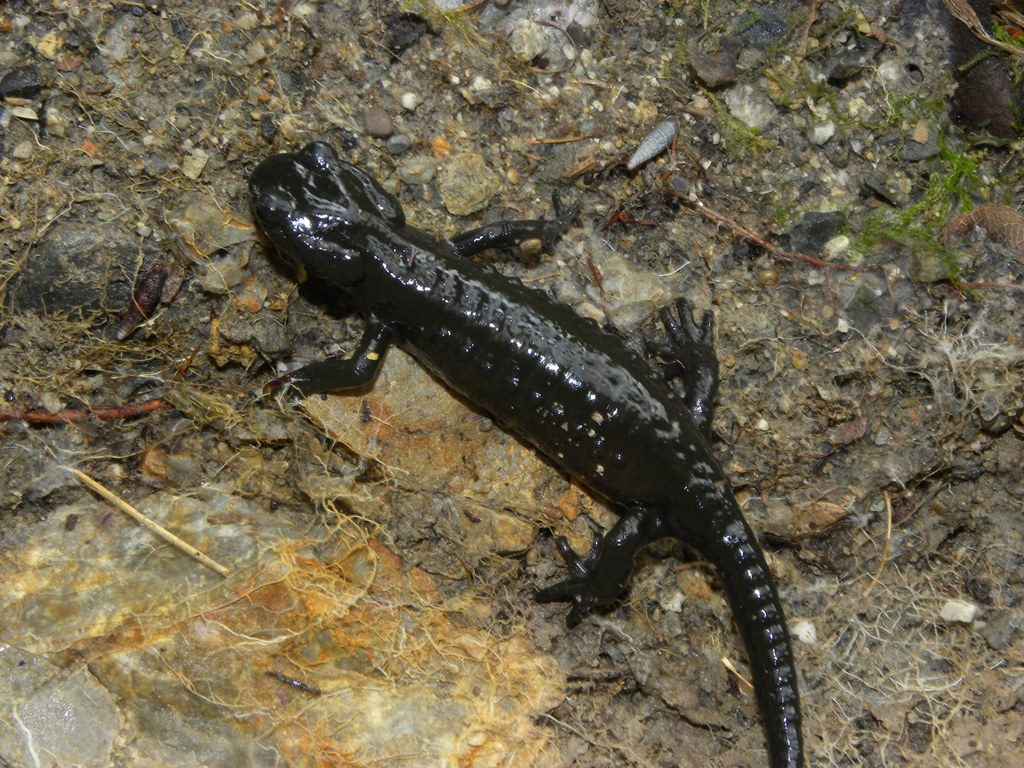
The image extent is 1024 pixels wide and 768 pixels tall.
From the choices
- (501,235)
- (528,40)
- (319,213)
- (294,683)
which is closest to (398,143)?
(319,213)

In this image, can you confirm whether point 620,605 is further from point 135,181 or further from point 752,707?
point 135,181

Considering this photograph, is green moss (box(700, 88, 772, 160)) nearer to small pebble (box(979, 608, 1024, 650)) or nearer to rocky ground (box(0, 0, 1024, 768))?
rocky ground (box(0, 0, 1024, 768))

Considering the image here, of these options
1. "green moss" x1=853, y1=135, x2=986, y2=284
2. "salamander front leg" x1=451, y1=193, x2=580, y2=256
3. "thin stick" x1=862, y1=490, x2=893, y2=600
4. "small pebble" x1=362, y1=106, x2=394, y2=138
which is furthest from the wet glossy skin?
"green moss" x1=853, y1=135, x2=986, y2=284

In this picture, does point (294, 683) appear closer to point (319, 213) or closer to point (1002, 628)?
point (319, 213)

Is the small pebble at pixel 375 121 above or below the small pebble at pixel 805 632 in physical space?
above

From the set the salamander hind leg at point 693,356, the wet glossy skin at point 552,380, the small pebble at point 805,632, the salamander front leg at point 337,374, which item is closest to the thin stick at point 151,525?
the salamander front leg at point 337,374

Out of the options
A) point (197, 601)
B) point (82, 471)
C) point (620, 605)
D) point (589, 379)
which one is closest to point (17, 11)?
point (82, 471)

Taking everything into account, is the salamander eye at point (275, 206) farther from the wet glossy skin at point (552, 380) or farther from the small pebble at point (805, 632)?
the small pebble at point (805, 632)
